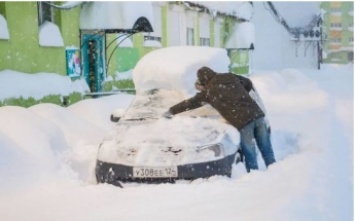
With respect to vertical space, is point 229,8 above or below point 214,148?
above

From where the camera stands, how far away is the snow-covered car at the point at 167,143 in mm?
4746

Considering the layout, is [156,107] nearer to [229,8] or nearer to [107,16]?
[107,16]

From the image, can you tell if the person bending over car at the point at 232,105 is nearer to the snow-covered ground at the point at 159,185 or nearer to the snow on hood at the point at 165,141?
the snow on hood at the point at 165,141

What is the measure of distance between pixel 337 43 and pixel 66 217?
4014cm

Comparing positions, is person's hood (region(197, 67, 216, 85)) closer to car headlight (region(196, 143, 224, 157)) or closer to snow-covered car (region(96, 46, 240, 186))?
snow-covered car (region(96, 46, 240, 186))

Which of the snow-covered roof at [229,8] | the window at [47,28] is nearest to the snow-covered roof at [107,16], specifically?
the window at [47,28]

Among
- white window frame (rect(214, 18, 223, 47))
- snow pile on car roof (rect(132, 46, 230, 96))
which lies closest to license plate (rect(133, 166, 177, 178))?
snow pile on car roof (rect(132, 46, 230, 96))

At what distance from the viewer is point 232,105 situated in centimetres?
560

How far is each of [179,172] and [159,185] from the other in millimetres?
234

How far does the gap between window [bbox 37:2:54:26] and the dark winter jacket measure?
6.08 m

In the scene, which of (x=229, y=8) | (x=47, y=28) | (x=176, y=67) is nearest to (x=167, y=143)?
(x=176, y=67)

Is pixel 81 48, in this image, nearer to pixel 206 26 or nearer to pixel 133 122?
pixel 133 122

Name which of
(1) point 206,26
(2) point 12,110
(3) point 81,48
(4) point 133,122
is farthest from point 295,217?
(1) point 206,26

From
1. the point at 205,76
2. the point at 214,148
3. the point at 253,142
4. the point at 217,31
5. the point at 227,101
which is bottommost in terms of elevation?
the point at 253,142
